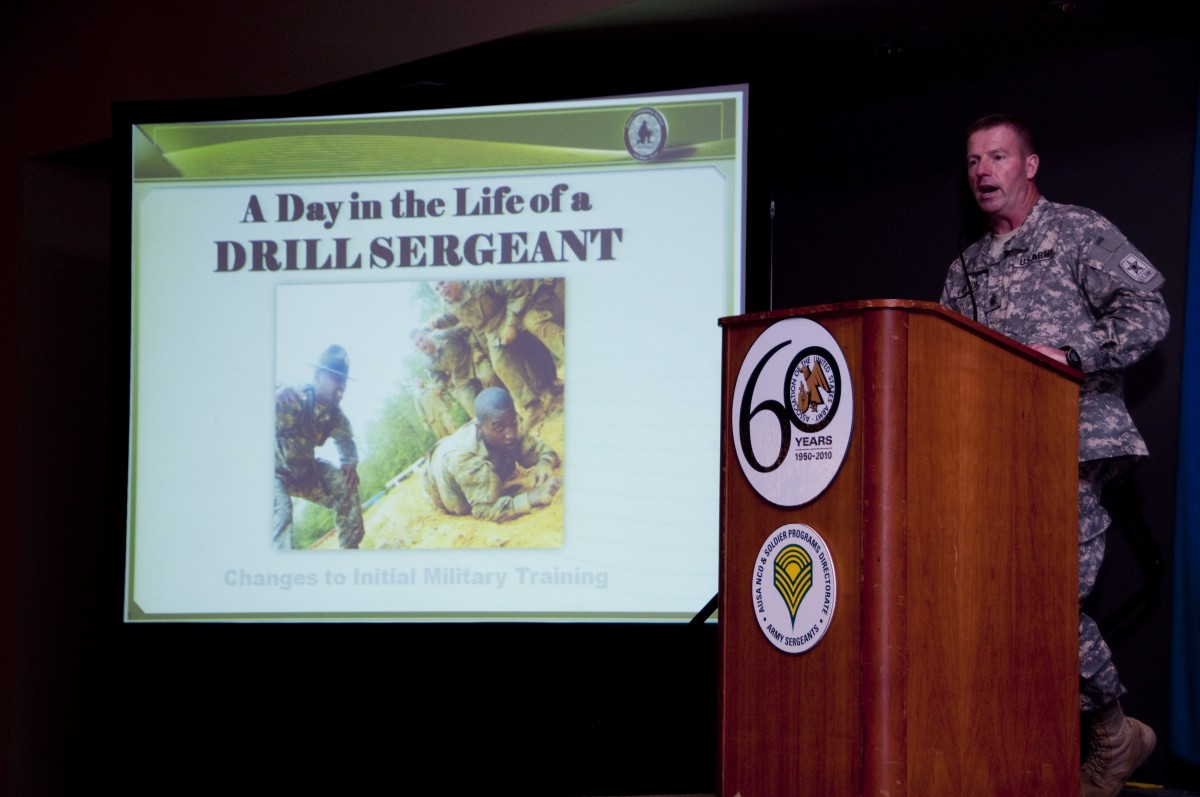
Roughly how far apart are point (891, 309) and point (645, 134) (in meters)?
1.86

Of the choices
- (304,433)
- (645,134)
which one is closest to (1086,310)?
(645,134)

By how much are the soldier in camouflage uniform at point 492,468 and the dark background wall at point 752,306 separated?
330mm

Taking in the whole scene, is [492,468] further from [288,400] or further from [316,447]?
[288,400]

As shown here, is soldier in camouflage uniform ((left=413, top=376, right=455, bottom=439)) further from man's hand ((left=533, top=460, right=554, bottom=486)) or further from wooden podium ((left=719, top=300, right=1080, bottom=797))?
wooden podium ((left=719, top=300, right=1080, bottom=797))

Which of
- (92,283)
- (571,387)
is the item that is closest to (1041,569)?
(571,387)

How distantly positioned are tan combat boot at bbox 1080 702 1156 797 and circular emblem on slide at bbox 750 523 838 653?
4.84 ft

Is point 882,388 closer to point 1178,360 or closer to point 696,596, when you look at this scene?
point 696,596

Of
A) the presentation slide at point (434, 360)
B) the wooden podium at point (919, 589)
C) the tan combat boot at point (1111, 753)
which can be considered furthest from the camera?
the presentation slide at point (434, 360)

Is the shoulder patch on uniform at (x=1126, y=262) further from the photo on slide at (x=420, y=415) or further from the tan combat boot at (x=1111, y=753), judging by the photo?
the photo on slide at (x=420, y=415)

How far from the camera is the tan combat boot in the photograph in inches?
116

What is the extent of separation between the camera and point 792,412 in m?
1.85

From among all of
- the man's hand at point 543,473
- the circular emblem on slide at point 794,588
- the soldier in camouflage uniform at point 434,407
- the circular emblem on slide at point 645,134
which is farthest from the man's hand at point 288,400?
the circular emblem on slide at point 794,588

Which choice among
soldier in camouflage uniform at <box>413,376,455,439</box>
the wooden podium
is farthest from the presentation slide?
the wooden podium

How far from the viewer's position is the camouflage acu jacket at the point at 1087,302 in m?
2.98
